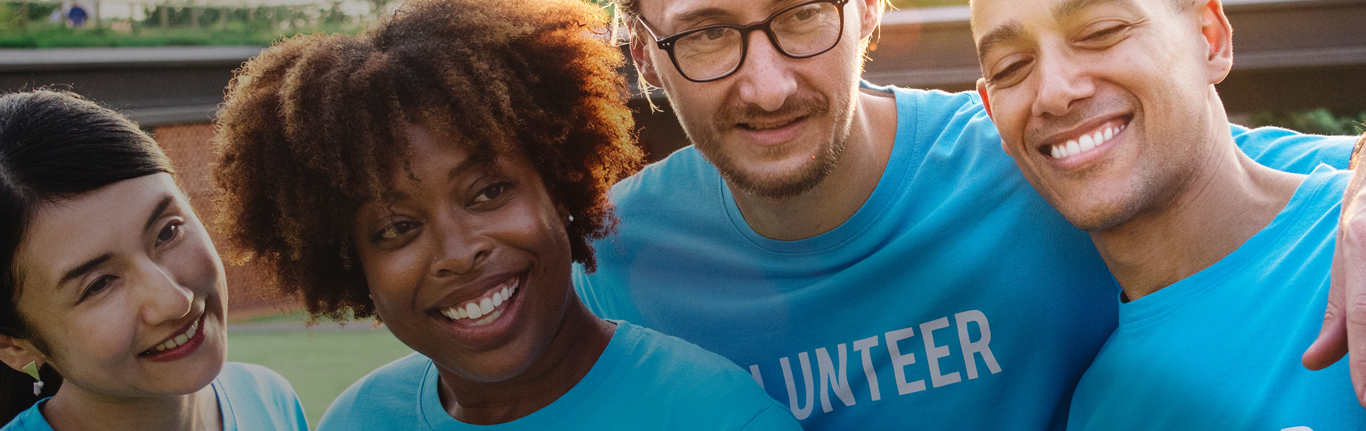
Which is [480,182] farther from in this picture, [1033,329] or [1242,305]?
[1242,305]

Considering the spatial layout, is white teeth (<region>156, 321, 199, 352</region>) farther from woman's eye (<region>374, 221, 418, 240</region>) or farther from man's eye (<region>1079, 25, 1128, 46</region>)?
man's eye (<region>1079, 25, 1128, 46</region>)

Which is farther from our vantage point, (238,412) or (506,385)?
(238,412)

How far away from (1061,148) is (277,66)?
4.89ft

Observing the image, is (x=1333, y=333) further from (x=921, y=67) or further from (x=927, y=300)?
(x=921, y=67)

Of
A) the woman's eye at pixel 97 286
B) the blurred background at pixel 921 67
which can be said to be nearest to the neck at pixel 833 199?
the blurred background at pixel 921 67

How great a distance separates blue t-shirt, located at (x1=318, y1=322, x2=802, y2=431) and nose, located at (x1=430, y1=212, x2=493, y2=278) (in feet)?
1.07

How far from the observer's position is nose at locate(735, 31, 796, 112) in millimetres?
1763

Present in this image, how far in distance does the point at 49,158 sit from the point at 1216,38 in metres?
2.21

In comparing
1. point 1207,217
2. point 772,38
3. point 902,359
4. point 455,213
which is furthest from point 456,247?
point 1207,217

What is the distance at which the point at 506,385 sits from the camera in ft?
5.64

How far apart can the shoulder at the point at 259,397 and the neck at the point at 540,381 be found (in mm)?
898

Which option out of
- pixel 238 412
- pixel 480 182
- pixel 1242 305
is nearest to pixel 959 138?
pixel 1242 305

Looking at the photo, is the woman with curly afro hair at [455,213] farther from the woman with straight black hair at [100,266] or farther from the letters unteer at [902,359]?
the letters unteer at [902,359]

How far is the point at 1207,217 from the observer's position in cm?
156
